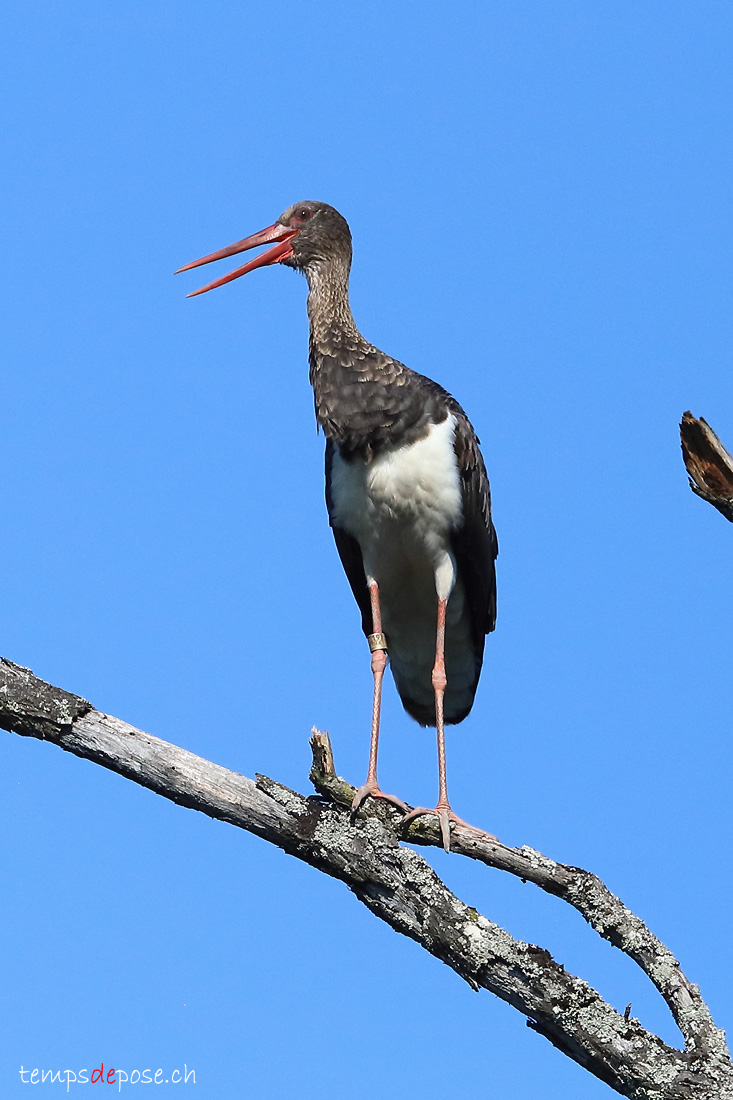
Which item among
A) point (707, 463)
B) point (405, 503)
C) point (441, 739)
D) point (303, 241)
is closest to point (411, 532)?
point (405, 503)

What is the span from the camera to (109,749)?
15.4ft

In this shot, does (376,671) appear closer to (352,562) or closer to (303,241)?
(352,562)

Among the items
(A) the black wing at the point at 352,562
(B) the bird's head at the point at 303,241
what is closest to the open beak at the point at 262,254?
(B) the bird's head at the point at 303,241

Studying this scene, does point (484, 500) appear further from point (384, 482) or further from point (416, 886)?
point (416, 886)

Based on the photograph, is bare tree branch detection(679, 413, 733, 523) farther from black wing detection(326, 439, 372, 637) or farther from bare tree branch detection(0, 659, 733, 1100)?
black wing detection(326, 439, 372, 637)

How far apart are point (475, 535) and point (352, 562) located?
2.23 feet

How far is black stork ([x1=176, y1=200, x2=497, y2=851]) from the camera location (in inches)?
262

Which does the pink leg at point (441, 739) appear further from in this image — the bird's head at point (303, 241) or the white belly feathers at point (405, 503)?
the bird's head at point (303, 241)

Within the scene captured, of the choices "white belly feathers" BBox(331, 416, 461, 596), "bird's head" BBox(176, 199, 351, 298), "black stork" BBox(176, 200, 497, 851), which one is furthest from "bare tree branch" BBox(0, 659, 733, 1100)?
"bird's head" BBox(176, 199, 351, 298)

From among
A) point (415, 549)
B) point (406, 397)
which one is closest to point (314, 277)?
point (406, 397)

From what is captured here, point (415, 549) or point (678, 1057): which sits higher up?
→ point (415, 549)

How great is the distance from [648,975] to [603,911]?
0.95ft

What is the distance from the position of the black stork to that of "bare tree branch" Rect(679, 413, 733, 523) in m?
2.12

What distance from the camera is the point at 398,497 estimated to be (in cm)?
666
